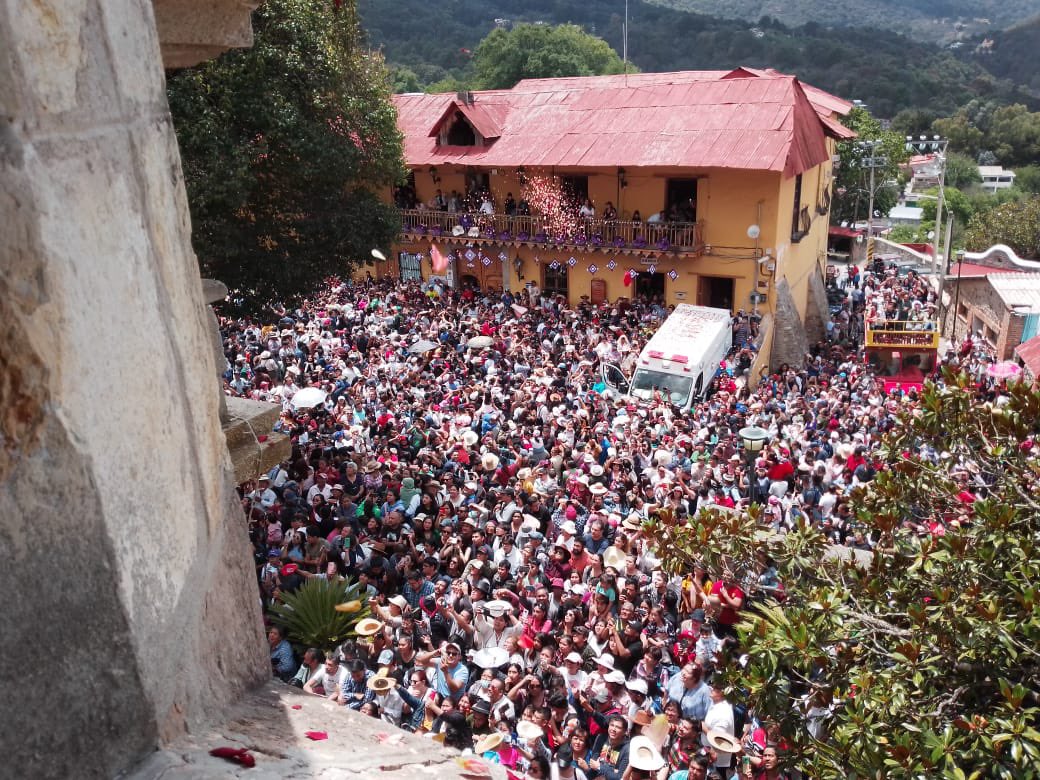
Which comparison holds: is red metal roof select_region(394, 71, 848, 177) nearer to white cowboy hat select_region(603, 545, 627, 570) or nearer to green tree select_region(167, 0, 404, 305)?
green tree select_region(167, 0, 404, 305)

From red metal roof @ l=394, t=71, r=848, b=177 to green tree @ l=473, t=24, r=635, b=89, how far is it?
40644 millimetres

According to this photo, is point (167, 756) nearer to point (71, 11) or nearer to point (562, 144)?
point (71, 11)

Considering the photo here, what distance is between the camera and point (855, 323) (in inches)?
1127

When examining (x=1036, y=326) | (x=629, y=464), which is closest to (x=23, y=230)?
(x=629, y=464)

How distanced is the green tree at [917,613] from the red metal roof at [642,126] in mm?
16194

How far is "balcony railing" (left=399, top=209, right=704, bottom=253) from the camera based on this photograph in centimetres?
2338

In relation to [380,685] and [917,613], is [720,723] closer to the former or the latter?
[917,613]

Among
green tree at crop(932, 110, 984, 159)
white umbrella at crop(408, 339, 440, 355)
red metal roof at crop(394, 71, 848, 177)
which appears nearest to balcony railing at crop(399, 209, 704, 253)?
red metal roof at crop(394, 71, 848, 177)

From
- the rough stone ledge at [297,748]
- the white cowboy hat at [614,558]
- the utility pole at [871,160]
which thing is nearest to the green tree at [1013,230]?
the utility pole at [871,160]

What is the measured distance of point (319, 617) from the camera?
7273 millimetres

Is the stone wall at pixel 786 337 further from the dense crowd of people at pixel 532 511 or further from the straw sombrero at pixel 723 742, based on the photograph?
the straw sombrero at pixel 723 742

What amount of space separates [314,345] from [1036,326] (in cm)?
2073

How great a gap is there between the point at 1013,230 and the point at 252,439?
4941cm

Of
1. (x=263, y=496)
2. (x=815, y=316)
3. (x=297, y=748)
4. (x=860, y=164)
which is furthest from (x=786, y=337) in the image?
(x=860, y=164)
